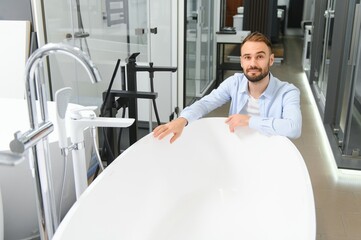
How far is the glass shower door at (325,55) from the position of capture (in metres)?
4.55

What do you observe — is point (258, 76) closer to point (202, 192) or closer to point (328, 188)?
point (202, 192)

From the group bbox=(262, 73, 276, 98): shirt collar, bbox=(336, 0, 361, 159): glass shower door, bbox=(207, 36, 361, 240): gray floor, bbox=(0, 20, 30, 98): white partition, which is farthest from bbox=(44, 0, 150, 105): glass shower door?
bbox=(336, 0, 361, 159): glass shower door

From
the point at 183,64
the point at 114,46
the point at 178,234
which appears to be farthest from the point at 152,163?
the point at 183,64

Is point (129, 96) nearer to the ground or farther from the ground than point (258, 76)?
nearer to the ground

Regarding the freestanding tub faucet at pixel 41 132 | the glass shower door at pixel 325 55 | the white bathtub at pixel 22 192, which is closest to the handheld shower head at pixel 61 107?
the freestanding tub faucet at pixel 41 132

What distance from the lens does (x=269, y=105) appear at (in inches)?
87.7

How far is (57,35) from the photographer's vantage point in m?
2.54

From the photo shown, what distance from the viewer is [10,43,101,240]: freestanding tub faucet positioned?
1.21 metres

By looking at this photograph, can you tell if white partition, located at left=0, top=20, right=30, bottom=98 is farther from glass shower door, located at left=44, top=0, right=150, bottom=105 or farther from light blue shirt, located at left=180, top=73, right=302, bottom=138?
light blue shirt, located at left=180, top=73, right=302, bottom=138

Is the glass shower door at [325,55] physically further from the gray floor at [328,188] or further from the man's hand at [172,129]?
the man's hand at [172,129]

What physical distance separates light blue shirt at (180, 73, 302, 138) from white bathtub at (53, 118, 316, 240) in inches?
5.0

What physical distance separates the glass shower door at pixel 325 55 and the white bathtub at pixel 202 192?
2568 millimetres

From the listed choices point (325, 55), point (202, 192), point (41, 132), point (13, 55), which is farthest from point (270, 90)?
point (325, 55)

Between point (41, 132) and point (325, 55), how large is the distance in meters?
4.26
